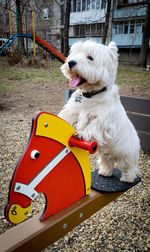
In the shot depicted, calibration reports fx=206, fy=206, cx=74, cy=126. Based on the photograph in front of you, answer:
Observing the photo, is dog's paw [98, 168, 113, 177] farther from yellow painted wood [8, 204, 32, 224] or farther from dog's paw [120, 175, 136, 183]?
yellow painted wood [8, 204, 32, 224]

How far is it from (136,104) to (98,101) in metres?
1.92

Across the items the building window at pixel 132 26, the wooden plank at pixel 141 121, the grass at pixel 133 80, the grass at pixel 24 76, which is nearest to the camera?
the wooden plank at pixel 141 121

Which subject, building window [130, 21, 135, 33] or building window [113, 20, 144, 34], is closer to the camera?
building window [113, 20, 144, 34]

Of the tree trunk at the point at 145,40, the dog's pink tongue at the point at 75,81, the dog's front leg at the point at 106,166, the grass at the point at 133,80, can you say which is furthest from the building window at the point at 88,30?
the dog's pink tongue at the point at 75,81

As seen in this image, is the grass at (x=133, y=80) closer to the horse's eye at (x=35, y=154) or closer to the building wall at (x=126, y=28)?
the horse's eye at (x=35, y=154)

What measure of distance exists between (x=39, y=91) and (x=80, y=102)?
610cm

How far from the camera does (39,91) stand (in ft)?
23.9

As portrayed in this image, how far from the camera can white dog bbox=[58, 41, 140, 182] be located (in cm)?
126

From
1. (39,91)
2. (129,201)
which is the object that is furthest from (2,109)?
(129,201)

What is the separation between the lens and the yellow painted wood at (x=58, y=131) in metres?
1.04

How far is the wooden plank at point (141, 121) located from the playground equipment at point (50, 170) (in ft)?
6.42

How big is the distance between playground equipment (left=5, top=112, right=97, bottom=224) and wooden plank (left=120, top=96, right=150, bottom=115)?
1.91 metres

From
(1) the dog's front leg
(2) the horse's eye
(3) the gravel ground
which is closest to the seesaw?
(2) the horse's eye

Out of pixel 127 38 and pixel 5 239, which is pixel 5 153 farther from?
pixel 127 38
